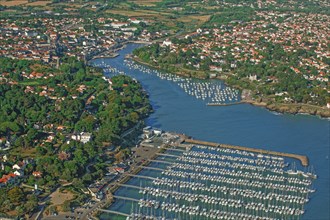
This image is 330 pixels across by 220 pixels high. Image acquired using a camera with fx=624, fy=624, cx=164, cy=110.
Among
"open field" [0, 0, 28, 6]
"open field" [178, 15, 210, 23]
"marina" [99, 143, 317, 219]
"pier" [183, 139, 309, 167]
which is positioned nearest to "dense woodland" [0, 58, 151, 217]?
"marina" [99, 143, 317, 219]

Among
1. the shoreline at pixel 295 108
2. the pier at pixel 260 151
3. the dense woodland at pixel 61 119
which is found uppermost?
the dense woodland at pixel 61 119

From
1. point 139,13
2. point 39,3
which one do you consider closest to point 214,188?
point 139,13

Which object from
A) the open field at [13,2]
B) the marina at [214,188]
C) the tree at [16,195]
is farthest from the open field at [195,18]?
the tree at [16,195]

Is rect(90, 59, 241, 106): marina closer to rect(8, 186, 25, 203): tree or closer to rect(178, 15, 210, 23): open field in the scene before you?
rect(8, 186, 25, 203): tree

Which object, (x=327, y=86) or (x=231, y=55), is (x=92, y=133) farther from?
(x=231, y=55)

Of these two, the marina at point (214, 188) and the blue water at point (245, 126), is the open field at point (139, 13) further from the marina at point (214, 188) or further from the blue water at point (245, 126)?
the marina at point (214, 188)

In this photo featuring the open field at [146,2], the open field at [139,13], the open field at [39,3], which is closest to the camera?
the open field at [139,13]

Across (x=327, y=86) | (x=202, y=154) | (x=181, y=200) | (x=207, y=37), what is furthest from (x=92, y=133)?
(x=207, y=37)
